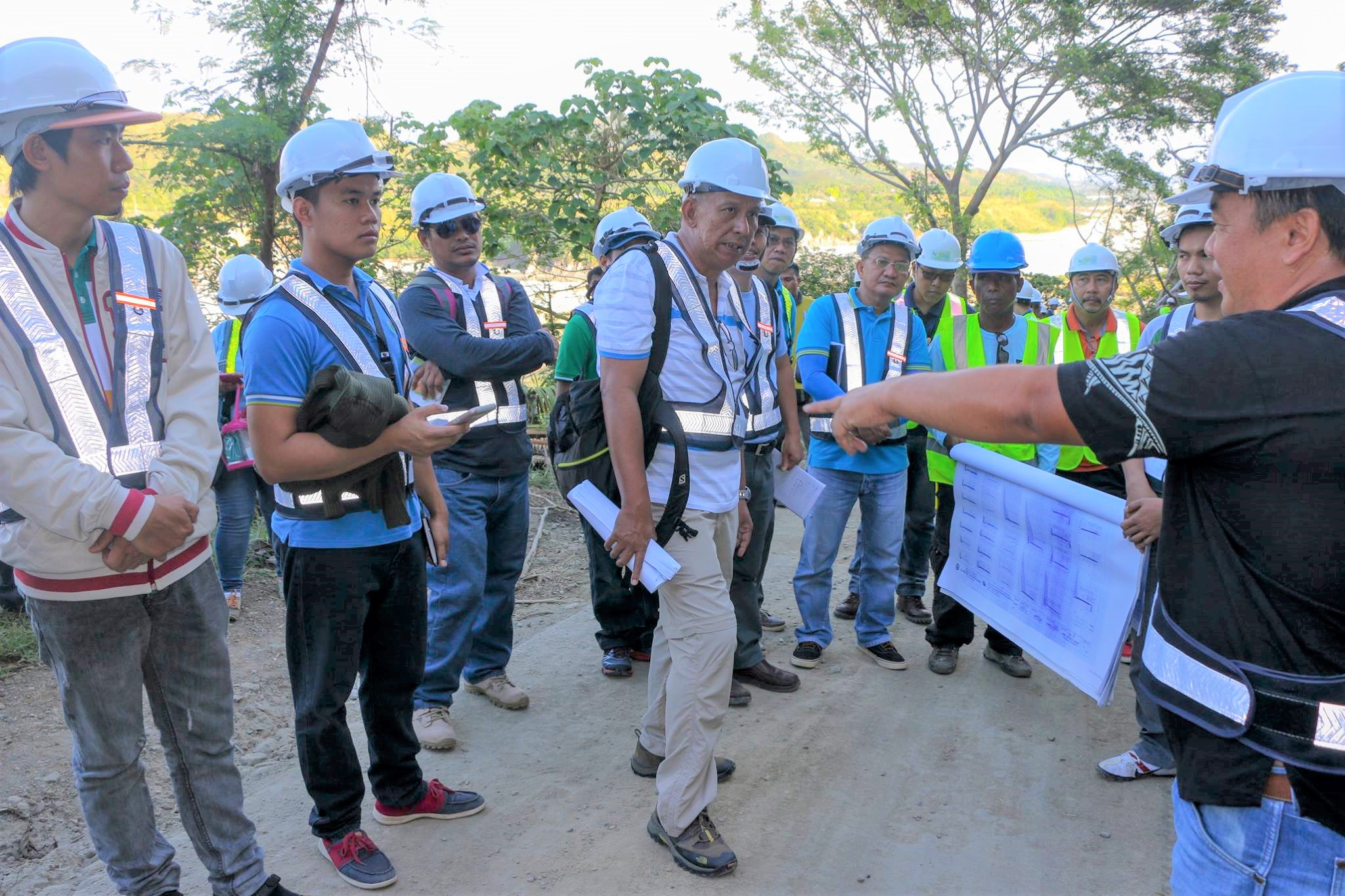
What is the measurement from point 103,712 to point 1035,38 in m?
21.9

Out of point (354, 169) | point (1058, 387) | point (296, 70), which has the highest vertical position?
point (296, 70)

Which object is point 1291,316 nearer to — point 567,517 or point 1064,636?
point 1064,636

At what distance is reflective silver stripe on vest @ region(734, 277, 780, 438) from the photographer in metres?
4.17

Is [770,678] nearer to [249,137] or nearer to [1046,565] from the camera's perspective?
[1046,565]

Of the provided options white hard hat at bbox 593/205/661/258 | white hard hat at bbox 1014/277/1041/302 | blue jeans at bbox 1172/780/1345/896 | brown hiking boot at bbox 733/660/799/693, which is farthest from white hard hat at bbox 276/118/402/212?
white hard hat at bbox 1014/277/1041/302

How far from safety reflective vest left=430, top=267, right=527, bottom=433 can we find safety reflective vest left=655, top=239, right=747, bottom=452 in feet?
3.83

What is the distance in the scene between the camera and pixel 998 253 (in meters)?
5.06

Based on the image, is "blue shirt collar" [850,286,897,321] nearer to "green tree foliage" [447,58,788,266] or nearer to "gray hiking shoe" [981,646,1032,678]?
"gray hiking shoe" [981,646,1032,678]

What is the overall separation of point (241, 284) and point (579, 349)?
7.90ft

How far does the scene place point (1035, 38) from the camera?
2014cm

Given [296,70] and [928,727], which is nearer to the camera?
[928,727]

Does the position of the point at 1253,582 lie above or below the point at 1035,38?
below

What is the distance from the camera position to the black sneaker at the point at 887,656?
17.1ft

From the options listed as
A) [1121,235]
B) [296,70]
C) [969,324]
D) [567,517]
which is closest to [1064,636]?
[969,324]
